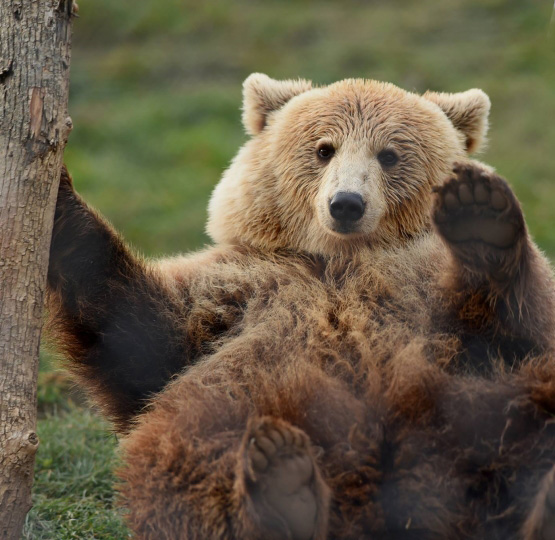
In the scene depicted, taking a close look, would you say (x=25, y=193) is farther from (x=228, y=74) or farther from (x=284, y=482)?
(x=228, y=74)

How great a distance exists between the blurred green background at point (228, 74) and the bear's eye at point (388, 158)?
196 inches

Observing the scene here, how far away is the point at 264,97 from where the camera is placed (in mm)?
5277

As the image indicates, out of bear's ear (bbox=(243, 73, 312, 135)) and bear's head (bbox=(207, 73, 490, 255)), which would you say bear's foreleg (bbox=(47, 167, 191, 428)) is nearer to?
bear's head (bbox=(207, 73, 490, 255))

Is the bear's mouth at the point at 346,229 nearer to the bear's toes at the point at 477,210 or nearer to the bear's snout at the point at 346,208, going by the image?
the bear's snout at the point at 346,208

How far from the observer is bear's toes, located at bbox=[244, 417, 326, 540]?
10.3ft

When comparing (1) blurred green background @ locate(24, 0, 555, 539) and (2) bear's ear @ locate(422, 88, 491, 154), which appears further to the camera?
(1) blurred green background @ locate(24, 0, 555, 539)

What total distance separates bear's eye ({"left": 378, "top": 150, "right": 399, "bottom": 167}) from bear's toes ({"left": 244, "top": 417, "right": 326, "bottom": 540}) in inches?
77.5

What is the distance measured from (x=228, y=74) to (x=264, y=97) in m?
7.61

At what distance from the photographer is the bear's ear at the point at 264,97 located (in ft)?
17.3

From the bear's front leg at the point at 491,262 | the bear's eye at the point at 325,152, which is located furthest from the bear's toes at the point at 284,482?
the bear's eye at the point at 325,152

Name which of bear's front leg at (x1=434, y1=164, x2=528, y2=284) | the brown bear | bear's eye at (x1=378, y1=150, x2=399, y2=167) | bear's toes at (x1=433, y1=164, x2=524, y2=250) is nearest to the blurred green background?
the brown bear

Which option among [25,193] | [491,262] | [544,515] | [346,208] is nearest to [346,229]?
[346,208]

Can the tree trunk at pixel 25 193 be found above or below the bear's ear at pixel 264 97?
A: below

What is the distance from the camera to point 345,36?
13195 mm
